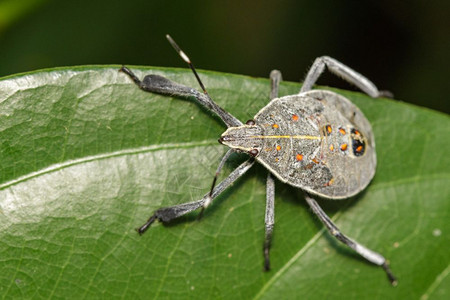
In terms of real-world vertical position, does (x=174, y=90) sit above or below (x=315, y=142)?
above

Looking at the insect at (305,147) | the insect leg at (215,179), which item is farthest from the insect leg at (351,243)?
the insect leg at (215,179)

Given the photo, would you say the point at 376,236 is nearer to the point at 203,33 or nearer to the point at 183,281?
the point at 183,281

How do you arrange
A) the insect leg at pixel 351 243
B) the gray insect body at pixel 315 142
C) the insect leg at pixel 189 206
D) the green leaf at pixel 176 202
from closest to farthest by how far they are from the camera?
the green leaf at pixel 176 202 < the insect leg at pixel 189 206 < the gray insect body at pixel 315 142 < the insect leg at pixel 351 243

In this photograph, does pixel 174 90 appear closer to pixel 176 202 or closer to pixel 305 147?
pixel 176 202

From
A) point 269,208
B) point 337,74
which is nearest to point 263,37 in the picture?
point 337,74

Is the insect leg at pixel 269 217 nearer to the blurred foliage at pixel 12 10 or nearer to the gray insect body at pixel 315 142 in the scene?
the gray insect body at pixel 315 142
